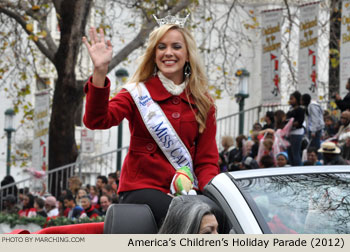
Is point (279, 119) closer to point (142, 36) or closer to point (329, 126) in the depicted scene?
point (329, 126)

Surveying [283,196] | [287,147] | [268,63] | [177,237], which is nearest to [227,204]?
[283,196]

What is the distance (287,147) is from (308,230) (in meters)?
11.2

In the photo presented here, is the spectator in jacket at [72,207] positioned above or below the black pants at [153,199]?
below

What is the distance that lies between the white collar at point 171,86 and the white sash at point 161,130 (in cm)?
13

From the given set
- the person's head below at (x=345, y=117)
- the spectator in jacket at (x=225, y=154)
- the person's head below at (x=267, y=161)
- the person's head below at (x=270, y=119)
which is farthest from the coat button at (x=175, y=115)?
the person's head below at (x=270, y=119)

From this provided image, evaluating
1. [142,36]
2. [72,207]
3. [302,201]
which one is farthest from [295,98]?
[302,201]

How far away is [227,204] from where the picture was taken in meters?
3.96

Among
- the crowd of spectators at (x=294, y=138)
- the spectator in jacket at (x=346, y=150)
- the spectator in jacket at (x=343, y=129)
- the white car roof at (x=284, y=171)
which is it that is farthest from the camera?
the crowd of spectators at (x=294, y=138)

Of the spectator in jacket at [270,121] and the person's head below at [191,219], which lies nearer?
the person's head below at [191,219]

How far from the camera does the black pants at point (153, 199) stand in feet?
15.9

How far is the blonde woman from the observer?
524cm

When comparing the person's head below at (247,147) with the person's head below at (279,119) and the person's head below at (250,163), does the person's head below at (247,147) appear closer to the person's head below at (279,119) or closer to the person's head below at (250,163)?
the person's head below at (279,119)

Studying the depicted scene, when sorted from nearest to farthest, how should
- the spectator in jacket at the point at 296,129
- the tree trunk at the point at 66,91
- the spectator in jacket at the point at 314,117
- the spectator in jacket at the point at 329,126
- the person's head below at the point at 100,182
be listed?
the spectator in jacket at the point at 296,129 < the spectator in jacket at the point at 314,117 < the spectator in jacket at the point at 329,126 < the person's head below at the point at 100,182 < the tree trunk at the point at 66,91

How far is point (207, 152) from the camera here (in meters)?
5.48
